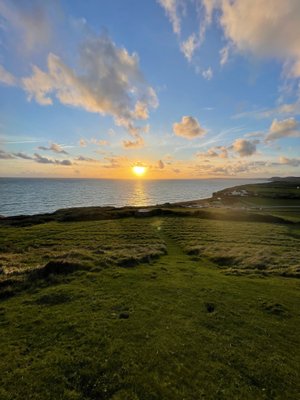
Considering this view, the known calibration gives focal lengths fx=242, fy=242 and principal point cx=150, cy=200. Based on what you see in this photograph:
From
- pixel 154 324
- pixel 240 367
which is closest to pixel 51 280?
pixel 154 324

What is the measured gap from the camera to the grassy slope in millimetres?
10273

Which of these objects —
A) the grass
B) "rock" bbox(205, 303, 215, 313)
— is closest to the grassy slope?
"rock" bbox(205, 303, 215, 313)

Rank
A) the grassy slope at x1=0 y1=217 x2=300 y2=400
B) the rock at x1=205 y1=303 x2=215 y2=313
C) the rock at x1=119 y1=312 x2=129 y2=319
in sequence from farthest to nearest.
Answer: the rock at x1=205 y1=303 x2=215 y2=313, the rock at x1=119 y1=312 x2=129 y2=319, the grassy slope at x1=0 y1=217 x2=300 y2=400

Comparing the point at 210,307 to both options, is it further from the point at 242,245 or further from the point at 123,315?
the point at 242,245

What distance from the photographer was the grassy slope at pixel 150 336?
10.3 meters

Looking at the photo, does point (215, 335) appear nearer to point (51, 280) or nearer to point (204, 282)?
point (204, 282)

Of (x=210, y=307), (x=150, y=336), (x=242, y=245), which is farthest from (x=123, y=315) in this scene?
(x=242, y=245)

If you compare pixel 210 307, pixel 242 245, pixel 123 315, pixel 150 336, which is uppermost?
pixel 123 315

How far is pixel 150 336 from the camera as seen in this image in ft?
44.5

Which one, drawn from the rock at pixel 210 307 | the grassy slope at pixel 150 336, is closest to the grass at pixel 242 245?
the grassy slope at pixel 150 336

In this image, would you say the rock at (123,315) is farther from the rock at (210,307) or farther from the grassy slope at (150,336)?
the rock at (210,307)

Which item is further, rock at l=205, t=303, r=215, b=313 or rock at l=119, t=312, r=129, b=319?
rock at l=205, t=303, r=215, b=313

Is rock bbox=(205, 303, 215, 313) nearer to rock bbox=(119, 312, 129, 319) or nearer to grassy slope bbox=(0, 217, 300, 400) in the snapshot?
grassy slope bbox=(0, 217, 300, 400)

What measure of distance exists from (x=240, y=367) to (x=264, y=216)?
62320 millimetres
